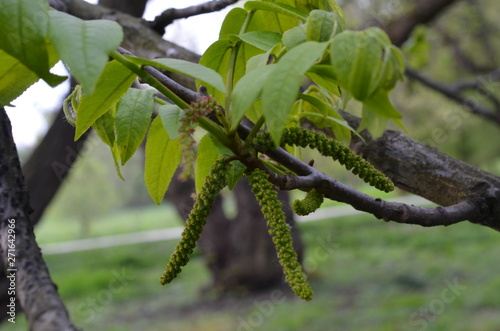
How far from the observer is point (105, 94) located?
0.67 m

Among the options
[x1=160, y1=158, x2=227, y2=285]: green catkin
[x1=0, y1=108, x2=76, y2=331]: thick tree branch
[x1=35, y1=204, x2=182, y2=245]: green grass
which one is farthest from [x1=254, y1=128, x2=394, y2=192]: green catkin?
[x1=35, y1=204, x2=182, y2=245]: green grass

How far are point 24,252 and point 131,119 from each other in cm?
21

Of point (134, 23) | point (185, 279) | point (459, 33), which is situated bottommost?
point (185, 279)

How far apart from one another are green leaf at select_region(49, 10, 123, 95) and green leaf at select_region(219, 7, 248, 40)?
0.36 metres

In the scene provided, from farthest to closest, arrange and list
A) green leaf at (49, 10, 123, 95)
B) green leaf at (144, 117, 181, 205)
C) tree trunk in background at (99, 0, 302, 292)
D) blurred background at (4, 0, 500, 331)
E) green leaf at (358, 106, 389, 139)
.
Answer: tree trunk in background at (99, 0, 302, 292), blurred background at (4, 0, 500, 331), green leaf at (144, 117, 181, 205), green leaf at (358, 106, 389, 139), green leaf at (49, 10, 123, 95)

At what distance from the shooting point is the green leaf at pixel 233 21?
84 centimetres

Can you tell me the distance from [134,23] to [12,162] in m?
0.70

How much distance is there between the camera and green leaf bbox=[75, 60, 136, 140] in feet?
2.13

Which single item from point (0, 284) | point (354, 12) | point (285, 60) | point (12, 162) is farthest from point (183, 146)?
point (354, 12)

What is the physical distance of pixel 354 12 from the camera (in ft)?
25.5

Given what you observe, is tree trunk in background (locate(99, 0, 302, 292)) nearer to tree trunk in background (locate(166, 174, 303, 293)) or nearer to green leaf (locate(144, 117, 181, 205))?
tree trunk in background (locate(166, 174, 303, 293))

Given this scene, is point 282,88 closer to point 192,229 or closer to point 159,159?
point 192,229

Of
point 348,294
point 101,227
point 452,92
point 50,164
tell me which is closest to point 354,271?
point 348,294

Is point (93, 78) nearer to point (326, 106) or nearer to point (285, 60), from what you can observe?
point (285, 60)
